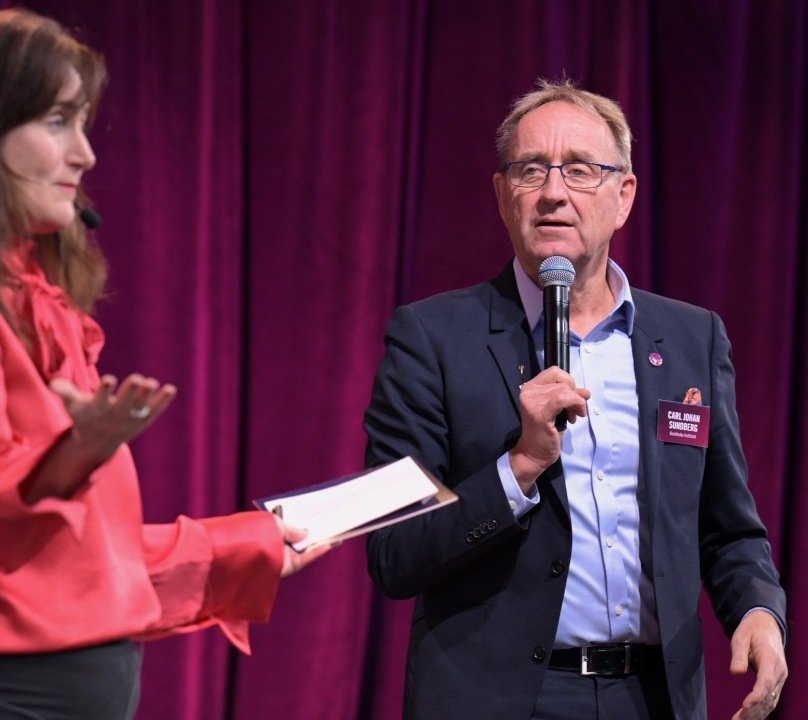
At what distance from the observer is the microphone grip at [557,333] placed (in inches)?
72.4

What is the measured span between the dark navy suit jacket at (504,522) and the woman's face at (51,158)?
0.83 meters

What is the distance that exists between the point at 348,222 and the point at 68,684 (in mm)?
2220

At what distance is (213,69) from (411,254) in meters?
0.77

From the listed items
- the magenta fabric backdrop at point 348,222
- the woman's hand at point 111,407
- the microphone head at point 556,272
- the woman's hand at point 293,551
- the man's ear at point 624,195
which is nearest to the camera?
the woman's hand at point 111,407

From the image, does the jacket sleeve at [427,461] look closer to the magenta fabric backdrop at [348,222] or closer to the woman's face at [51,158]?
the woman's face at [51,158]

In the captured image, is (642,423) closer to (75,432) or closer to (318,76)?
(75,432)

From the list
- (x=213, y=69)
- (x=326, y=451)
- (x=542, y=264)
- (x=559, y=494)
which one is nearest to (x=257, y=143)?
(x=213, y=69)

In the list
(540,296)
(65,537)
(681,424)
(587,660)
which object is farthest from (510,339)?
(65,537)

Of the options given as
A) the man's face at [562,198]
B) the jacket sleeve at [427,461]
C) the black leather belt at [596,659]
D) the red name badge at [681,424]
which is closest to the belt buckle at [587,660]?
the black leather belt at [596,659]

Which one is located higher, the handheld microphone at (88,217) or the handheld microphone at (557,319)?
the handheld microphone at (88,217)

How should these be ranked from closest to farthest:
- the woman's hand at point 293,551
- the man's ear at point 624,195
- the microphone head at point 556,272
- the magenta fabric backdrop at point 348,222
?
the woman's hand at point 293,551
the microphone head at point 556,272
the man's ear at point 624,195
the magenta fabric backdrop at point 348,222

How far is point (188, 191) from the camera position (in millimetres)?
3205

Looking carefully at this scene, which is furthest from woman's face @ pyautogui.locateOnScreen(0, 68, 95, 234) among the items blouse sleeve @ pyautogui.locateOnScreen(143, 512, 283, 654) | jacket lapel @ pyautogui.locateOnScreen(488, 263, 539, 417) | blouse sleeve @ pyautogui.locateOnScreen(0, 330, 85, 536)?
jacket lapel @ pyautogui.locateOnScreen(488, 263, 539, 417)

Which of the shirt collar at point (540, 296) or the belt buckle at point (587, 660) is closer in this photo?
the belt buckle at point (587, 660)
